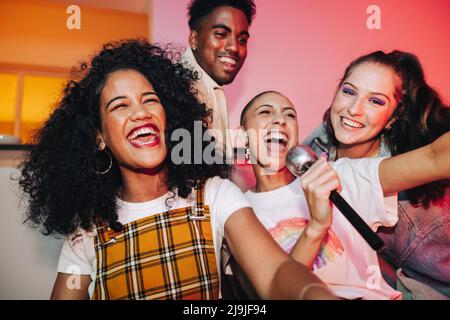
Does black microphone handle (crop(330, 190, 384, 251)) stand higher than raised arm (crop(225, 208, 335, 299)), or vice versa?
black microphone handle (crop(330, 190, 384, 251))

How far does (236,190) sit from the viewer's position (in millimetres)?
1190

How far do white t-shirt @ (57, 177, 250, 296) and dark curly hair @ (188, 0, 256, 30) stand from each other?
739 millimetres

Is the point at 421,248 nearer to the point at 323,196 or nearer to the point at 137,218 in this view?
the point at 323,196

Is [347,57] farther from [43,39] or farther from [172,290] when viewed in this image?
[43,39]

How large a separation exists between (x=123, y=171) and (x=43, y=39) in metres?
1.96

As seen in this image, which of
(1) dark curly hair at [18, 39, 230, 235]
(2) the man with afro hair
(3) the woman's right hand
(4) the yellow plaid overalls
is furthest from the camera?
(2) the man with afro hair

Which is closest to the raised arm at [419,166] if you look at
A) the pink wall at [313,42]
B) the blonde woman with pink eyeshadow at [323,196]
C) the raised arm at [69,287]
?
the blonde woman with pink eyeshadow at [323,196]

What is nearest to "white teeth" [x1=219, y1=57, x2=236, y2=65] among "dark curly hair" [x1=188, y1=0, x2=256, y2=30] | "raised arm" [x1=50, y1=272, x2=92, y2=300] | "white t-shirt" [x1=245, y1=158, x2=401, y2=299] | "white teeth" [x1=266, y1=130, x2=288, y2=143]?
"dark curly hair" [x1=188, y1=0, x2=256, y2=30]

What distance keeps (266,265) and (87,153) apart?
752mm

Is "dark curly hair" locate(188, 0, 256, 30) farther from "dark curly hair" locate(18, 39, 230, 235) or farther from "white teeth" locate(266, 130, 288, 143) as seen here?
"white teeth" locate(266, 130, 288, 143)

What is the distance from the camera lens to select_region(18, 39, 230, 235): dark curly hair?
1265mm

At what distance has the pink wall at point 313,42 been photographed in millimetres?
1600

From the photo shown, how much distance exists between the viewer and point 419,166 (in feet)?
3.53
